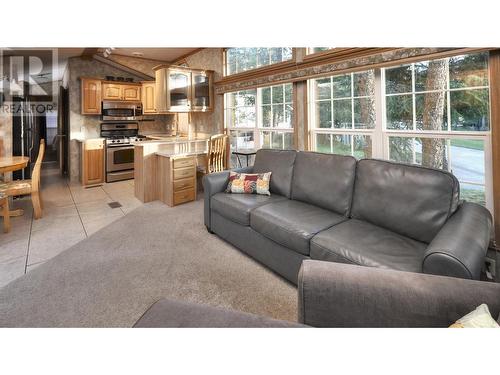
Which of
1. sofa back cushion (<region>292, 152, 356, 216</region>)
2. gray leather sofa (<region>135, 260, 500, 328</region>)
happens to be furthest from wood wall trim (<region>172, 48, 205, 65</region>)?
gray leather sofa (<region>135, 260, 500, 328</region>)

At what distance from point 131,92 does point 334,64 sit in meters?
4.85

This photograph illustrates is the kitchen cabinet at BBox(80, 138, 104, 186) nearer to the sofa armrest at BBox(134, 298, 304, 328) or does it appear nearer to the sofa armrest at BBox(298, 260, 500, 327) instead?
the sofa armrest at BBox(134, 298, 304, 328)

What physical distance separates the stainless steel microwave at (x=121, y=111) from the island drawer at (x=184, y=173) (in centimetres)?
285

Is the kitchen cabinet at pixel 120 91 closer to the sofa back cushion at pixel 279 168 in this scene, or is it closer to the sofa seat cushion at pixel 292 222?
the sofa back cushion at pixel 279 168

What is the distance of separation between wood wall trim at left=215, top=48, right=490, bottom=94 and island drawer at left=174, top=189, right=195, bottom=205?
6.01 ft

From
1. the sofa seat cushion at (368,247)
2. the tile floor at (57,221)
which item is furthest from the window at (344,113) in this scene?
the tile floor at (57,221)

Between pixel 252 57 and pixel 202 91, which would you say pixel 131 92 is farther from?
pixel 252 57

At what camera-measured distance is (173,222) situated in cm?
351

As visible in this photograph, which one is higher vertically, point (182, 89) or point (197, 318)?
point (182, 89)

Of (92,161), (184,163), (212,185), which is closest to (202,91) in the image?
(184,163)

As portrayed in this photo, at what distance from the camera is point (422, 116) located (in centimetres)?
248

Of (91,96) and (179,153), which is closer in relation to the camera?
(179,153)

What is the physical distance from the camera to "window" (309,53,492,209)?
215cm

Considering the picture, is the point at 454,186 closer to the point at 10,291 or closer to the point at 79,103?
the point at 10,291
